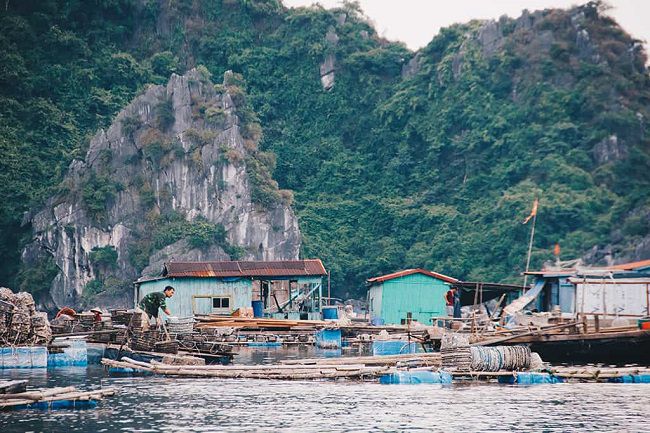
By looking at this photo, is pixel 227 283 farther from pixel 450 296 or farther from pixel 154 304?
pixel 154 304

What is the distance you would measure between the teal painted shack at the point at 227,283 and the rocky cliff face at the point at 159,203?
29.3m

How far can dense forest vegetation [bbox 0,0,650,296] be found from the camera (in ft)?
291

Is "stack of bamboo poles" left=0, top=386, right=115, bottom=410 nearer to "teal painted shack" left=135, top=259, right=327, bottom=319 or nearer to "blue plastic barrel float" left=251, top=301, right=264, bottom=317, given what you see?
"teal painted shack" left=135, top=259, right=327, bottom=319

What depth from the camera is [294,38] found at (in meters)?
108

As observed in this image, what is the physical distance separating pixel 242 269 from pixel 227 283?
116 cm

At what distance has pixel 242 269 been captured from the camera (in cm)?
5622

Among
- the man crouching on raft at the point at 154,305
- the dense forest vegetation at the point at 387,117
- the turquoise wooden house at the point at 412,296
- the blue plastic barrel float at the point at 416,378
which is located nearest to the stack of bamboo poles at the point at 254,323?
the man crouching on raft at the point at 154,305

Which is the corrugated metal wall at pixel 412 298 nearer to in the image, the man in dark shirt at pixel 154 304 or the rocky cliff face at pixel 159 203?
the man in dark shirt at pixel 154 304

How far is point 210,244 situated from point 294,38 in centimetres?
2938

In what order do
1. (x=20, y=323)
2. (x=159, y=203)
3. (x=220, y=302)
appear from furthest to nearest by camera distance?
1. (x=159, y=203)
2. (x=220, y=302)
3. (x=20, y=323)

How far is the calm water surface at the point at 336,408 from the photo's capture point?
77.5 ft

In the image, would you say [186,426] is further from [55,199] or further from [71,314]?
[55,199]

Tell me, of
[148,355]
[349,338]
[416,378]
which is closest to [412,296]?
[349,338]

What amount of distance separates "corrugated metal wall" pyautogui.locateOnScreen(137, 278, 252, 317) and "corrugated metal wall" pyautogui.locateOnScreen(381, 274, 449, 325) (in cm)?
714
